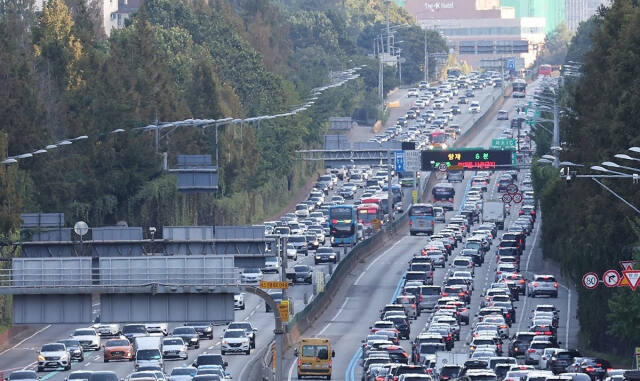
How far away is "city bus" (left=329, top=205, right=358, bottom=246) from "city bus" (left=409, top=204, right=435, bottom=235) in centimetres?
966

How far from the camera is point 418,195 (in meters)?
179

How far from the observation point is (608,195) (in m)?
87.1

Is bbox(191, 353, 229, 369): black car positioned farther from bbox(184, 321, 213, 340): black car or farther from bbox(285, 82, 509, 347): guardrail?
bbox(184, 321, 213, 340): black car

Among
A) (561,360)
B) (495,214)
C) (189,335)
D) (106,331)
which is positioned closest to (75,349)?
(189,335)

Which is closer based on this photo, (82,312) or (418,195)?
(82,312)

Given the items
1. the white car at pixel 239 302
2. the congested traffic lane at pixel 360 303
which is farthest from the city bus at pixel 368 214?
the white car at pixel 239 302

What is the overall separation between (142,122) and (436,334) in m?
55.7

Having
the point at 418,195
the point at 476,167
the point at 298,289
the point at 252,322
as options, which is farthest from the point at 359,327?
the point at 418,195

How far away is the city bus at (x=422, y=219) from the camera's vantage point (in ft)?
507

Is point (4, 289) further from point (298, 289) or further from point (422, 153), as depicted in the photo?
point (422, 153)

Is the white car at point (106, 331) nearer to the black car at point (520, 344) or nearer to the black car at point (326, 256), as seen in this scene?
the black car at point (520, 344)

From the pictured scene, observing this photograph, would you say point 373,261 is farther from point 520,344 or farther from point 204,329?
point 520,344

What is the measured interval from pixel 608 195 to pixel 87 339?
93.4 feet

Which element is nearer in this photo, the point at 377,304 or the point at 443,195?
the point at 377,304
